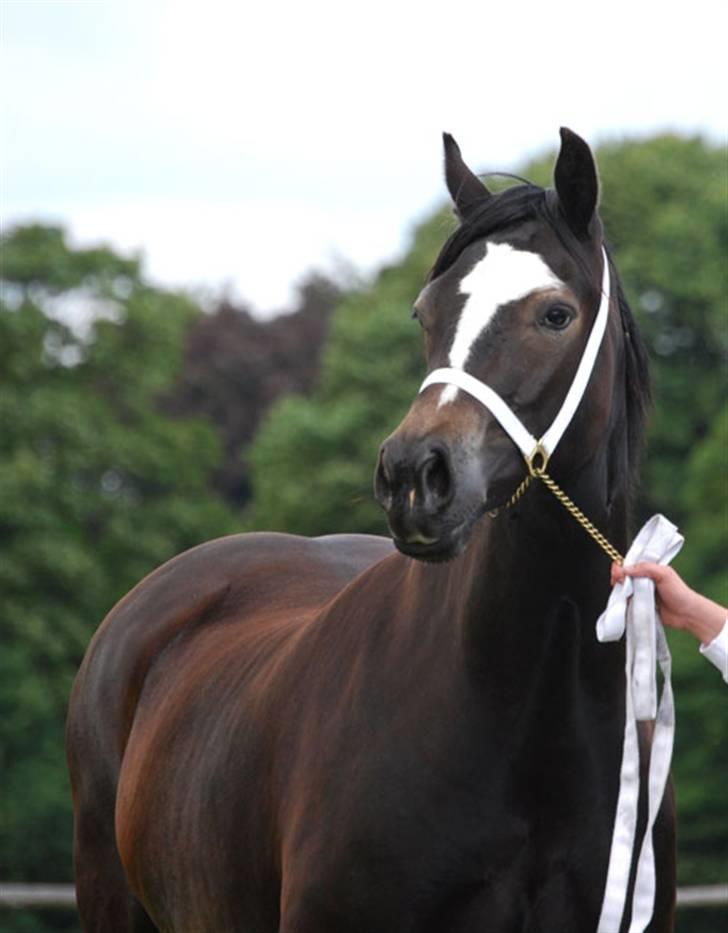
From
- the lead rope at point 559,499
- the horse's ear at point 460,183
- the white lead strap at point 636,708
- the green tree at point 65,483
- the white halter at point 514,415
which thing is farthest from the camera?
the green tree at point 65,483

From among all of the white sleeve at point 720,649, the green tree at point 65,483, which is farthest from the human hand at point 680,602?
the green tree at point 65,483

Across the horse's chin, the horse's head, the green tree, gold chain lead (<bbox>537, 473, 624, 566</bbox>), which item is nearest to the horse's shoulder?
gold chain lead (<bbox>537, 473, 624, 566</bbox>)

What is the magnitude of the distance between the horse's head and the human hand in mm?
277

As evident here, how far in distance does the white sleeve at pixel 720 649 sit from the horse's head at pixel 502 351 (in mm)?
495

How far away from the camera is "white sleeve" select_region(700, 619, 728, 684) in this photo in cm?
455

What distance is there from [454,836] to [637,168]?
34.2 m

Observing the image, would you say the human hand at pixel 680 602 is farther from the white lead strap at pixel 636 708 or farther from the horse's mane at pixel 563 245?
the horse's mane at pixel 563 245

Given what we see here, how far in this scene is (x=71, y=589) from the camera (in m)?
34.0

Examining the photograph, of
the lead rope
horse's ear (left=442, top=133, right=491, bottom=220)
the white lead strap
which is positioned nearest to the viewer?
the lead rope

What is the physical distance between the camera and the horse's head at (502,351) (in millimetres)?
4266

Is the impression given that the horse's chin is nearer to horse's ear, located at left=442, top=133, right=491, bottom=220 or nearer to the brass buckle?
the brass buckle

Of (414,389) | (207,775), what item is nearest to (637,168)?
(414,389)

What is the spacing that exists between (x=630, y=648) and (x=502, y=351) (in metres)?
0.78

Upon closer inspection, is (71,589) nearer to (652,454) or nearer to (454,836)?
(652,454)
